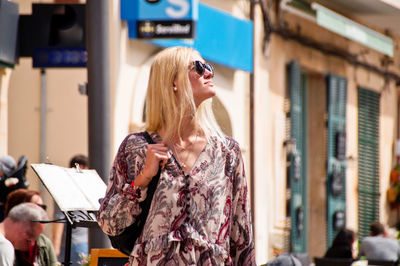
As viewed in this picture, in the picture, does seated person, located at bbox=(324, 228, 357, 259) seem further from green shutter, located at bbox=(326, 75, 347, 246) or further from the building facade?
green shutter, located at bbox=(326, 75, 347, 246)

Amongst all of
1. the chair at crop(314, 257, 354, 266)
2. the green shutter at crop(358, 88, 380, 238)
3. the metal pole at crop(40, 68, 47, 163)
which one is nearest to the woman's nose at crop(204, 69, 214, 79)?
the chair at crop(314, 257, 354, 266)

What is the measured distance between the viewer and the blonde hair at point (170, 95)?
399 cm

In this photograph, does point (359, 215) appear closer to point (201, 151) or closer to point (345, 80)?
point (345, 80)

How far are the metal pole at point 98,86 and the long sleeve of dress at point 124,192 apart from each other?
3.32 meters

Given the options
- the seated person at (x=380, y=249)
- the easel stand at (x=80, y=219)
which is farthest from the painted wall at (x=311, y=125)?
the easel stand at (x=80, y=219)

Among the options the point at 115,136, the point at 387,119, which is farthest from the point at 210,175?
the point at 387,119

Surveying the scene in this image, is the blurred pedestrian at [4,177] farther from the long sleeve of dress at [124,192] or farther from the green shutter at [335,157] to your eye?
the green shutter at [335,157]

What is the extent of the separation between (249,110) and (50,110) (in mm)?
4472

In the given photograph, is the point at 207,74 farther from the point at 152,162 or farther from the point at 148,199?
the point at 148,199

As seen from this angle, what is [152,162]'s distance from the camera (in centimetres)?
388

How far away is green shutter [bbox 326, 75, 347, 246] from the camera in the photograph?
19.8 m

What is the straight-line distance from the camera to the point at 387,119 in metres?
23.5

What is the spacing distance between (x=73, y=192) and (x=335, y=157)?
49.3 ft

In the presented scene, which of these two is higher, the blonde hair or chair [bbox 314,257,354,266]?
the blonde hair
